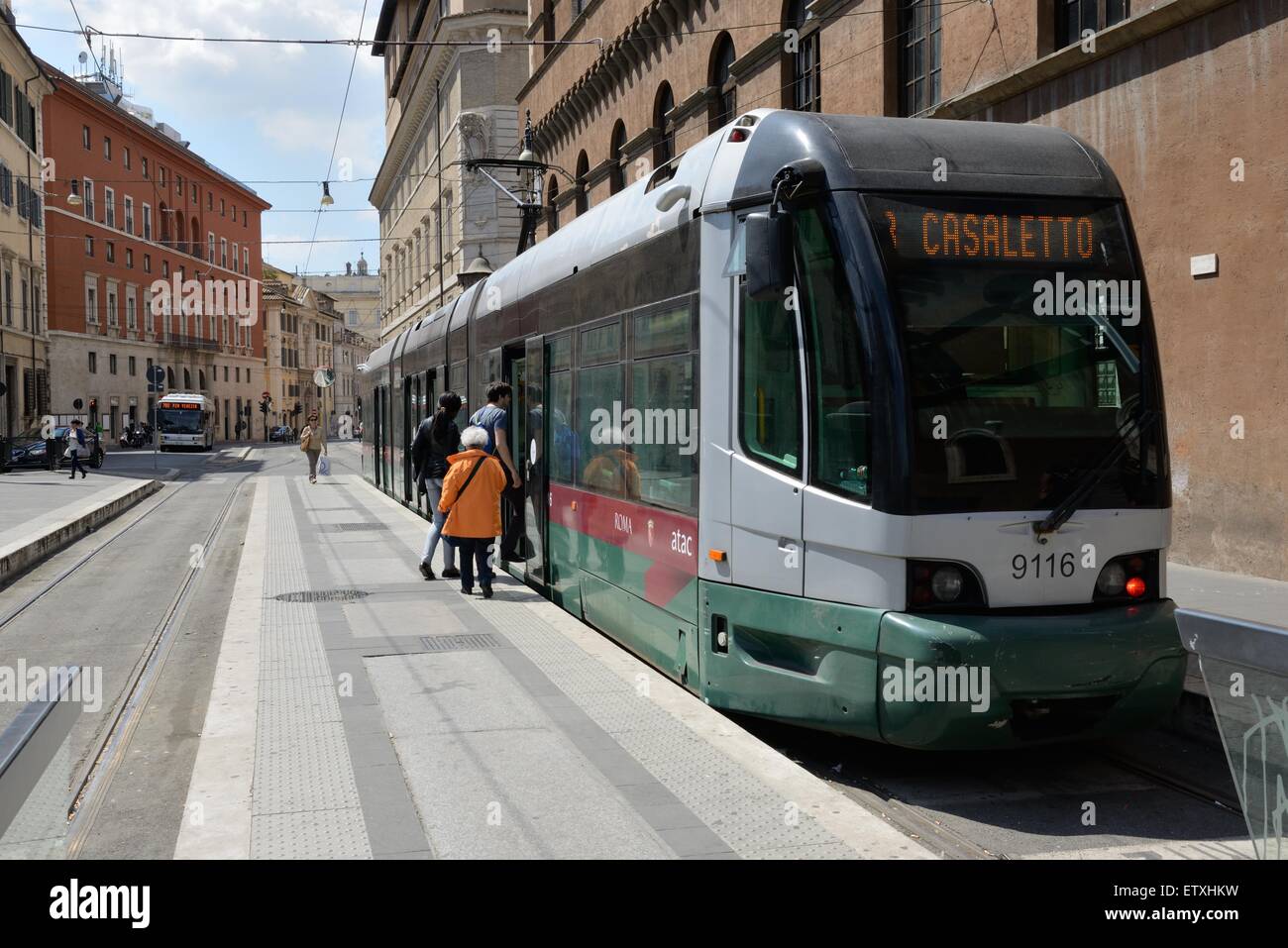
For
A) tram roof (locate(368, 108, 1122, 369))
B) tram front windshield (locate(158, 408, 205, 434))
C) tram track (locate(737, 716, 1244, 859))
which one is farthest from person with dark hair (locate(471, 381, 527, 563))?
tram front windshield (locate(158, 408, 205, 434))

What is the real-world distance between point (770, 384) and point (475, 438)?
4.85 meters

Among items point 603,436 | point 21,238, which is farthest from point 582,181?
point 21,238

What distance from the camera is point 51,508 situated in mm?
22516

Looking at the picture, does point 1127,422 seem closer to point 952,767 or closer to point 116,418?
point 952,767

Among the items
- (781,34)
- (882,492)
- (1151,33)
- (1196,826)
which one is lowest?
(1196,826)

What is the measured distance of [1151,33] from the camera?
12469mm

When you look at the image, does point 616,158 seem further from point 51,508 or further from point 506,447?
point 506,447

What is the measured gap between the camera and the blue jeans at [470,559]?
1094 cm

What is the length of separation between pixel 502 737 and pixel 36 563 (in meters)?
11.9

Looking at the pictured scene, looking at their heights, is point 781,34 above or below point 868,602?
above

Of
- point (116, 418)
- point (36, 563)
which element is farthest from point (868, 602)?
point (116, 418)

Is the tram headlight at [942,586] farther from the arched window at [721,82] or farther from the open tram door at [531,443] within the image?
the arched window at [721,82]

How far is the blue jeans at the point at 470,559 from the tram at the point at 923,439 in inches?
166

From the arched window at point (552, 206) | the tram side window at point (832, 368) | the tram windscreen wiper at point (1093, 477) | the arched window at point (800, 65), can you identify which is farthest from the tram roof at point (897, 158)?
the arched window at point (552, 206)
